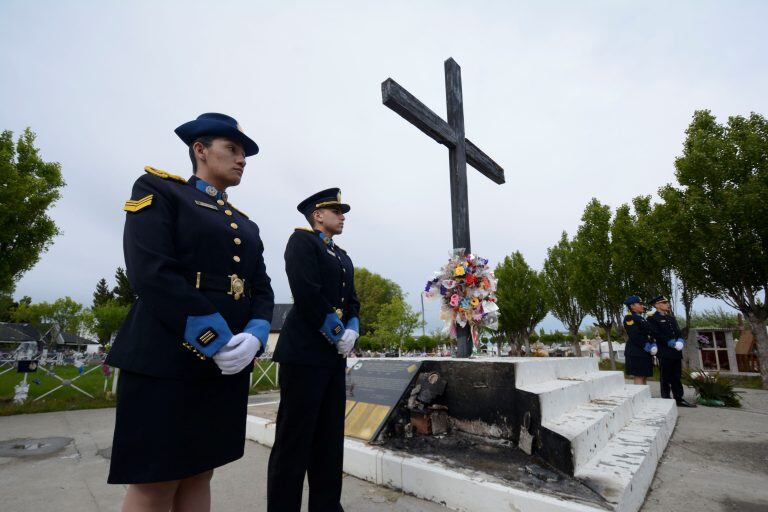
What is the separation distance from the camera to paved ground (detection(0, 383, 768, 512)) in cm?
287

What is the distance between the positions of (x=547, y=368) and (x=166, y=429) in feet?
12.7

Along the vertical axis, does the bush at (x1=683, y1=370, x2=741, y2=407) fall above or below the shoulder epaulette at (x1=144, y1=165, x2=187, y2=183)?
below

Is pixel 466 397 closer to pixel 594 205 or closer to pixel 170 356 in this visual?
pixel 170 356

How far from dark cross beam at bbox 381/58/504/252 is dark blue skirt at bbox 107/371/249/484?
5.01 meters

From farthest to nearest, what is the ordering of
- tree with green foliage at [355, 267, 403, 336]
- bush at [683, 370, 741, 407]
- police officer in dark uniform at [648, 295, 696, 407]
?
1. tree with green foliage at [355, 267, 403, 336]
2. bush at [683, 370, 741, 407]
3. police officer in dark uniform at [648, 295, 696, 407]

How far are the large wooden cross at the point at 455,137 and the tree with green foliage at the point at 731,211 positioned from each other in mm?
10838

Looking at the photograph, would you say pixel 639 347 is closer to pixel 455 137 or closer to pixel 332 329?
pixel 455 137

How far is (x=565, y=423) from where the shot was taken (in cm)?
326

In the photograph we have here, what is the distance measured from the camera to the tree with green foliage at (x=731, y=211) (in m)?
12.5

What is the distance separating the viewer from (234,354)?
5.12 feet

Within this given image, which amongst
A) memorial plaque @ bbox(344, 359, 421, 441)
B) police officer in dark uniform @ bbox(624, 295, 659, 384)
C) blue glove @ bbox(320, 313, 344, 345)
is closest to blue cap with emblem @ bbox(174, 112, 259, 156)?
blue glove @ bbox(320, 313, 344, 345)

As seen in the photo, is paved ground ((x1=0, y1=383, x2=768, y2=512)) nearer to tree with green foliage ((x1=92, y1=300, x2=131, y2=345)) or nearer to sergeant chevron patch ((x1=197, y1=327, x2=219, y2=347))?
sergeant chevron patch ((x1=197, y1=327, x2=219, y2=347))

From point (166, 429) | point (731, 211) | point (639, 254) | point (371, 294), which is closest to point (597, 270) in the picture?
point (639, 254)

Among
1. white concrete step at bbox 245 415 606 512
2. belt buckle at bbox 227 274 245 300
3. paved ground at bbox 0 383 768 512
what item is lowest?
paved ground at bbox 0 383 768 512
